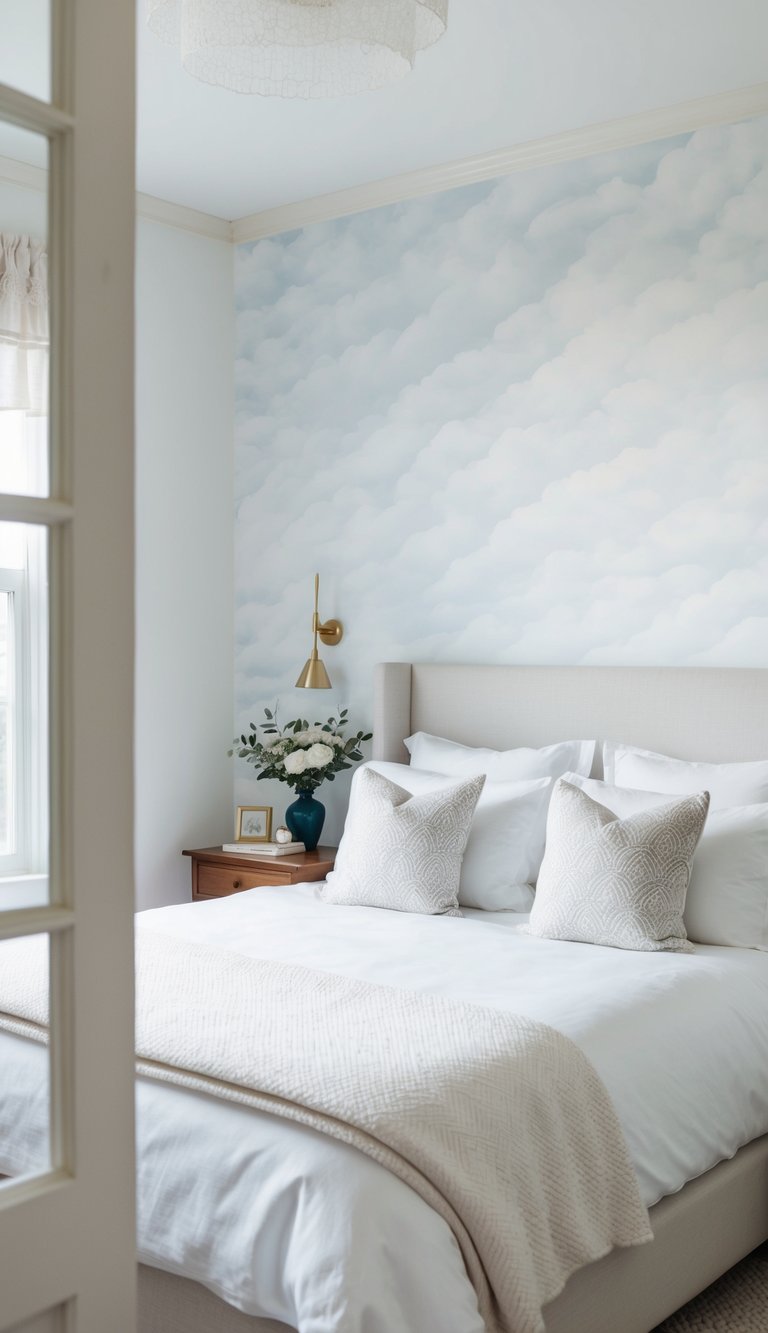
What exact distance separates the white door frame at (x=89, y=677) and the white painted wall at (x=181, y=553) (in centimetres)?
327

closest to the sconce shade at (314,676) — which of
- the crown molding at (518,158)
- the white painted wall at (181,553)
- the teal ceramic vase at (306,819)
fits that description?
the teal ceramic vase at (306,819)

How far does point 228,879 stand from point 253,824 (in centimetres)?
23

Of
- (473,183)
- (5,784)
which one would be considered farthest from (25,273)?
(473,183)

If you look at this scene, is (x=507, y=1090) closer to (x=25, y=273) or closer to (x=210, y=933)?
(x=210, y=933)

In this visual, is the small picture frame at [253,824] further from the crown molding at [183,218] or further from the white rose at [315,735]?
the crown molding at [183,218]

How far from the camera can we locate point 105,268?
3.73 feet

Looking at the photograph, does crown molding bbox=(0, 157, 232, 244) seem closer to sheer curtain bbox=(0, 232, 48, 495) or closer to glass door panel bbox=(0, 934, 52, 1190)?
sheer curtain bbox=(0, 232, 48, 495)

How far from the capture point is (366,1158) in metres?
1.83

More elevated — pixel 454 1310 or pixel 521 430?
pixel 521 430

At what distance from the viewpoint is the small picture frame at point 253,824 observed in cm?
439

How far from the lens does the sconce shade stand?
4.34m

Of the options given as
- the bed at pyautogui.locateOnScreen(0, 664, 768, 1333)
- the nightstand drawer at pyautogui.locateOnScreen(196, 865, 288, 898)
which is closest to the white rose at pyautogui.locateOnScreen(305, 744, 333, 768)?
the nightstand drawer at pyautogui.locateOnScreen(196, 865, 288, 898)

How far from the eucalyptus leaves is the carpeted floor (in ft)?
6.68

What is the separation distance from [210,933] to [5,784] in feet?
6.61
